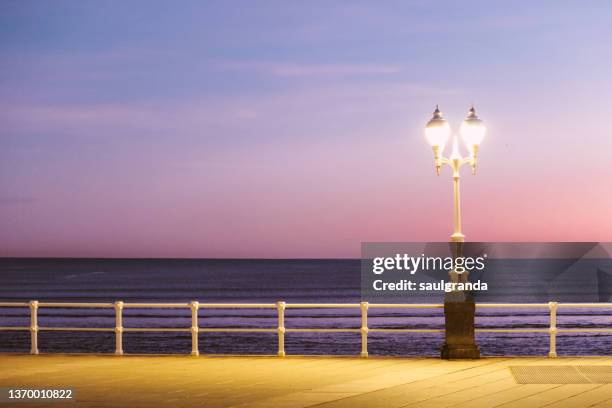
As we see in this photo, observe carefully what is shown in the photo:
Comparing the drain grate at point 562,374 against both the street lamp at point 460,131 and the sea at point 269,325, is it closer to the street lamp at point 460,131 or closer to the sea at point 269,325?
the street lamp at point 460,131

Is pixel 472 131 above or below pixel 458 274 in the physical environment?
above

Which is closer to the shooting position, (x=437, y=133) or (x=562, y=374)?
(x=562, y=374)

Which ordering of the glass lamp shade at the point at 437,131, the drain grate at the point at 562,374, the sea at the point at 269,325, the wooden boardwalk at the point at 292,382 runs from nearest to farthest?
the wooden boardwalk at the point at 292,382
the drain grate at the point at 562,374
the glass lamp shade at the point at 437,131
the sea at the point at 269,325

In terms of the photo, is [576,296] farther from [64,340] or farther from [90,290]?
[64,340]

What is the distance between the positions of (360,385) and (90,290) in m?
111

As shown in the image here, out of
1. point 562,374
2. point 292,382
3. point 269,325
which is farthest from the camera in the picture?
point 269,325

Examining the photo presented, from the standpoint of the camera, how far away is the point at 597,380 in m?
14.3

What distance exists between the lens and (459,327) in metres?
17.2

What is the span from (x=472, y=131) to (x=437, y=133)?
61cm

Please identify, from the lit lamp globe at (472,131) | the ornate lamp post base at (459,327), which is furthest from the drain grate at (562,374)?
the lit lamp globe at (472,131)

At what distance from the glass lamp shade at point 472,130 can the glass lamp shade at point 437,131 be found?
0.97 ft

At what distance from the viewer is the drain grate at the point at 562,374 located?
14242 mm

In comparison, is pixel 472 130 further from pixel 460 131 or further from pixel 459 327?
pixel 459 327

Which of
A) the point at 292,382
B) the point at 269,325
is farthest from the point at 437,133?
the point at 269,325
